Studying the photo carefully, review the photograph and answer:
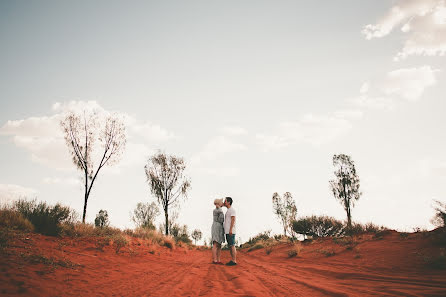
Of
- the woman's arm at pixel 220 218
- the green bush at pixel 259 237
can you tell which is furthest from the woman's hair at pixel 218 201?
the green bush at pixel 259 237

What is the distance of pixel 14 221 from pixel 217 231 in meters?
6.54

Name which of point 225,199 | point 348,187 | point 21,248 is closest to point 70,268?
point 21,248

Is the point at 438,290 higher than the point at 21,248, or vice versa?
the point at 21,248

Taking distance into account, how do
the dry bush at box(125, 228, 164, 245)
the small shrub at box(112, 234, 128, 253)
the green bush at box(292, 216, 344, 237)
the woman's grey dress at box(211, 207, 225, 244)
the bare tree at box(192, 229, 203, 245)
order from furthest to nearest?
the bare tree at box(192, 229, 203, 245), the green bush at box(292, 216, 344, 237), the dry bush at box(125, 228, 164, 245), the small shrub at box(112, 234, 128, 253), the woman's grey dress at box(211, 207, 225, 244)

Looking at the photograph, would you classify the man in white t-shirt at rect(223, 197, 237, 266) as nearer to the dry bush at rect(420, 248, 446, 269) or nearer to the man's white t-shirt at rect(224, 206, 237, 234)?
the man's white t-shirt at rect(224, 206, 237, 234)

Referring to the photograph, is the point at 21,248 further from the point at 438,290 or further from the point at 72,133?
the point at 72,133

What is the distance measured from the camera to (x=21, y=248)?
510cm

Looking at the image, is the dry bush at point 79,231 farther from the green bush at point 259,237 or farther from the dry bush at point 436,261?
the green bush at point 259,237

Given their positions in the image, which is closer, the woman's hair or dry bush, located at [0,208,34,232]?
dry bush, located at [0,208,34,232]

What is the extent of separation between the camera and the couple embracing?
7.75 m

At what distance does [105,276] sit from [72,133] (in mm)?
19630

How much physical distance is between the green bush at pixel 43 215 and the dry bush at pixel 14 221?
443 mm

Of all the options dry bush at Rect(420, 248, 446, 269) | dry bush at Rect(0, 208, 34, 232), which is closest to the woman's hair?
dry bush at Rect(420, 248, 446, 269)

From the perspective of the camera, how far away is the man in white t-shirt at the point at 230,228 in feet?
25.3
